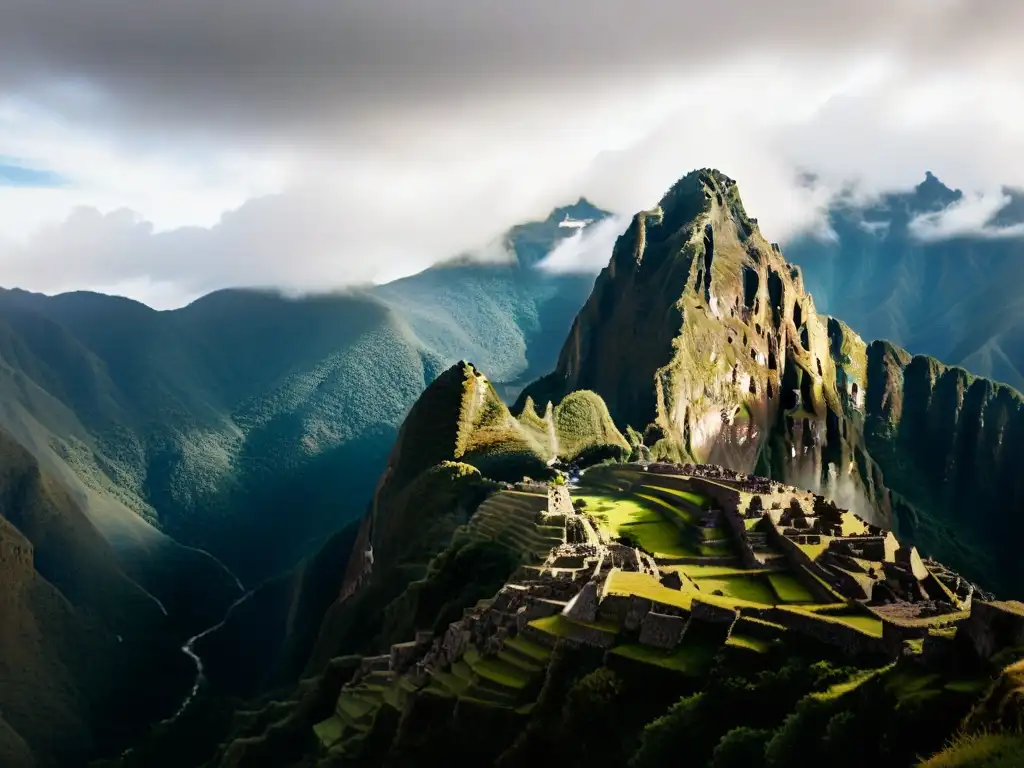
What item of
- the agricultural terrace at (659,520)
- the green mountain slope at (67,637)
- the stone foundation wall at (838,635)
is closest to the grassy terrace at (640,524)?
the agricultural terrace at (659,520)

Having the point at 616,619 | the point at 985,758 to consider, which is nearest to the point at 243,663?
the point at 616,619

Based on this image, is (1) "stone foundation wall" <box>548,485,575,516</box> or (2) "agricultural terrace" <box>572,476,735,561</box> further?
(1) "stone foundation wall" <box>548,485,575,516</box>

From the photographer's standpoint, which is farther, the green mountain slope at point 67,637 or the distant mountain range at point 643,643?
the green mountain slope at point 67,637

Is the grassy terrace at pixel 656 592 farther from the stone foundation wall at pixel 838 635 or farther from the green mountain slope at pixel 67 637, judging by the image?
the green mountain slope at pixel 67 637

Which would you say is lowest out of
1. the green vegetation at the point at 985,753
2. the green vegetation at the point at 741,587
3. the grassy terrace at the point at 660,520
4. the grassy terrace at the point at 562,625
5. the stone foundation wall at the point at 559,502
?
the grassy terrace at the point at 660,520

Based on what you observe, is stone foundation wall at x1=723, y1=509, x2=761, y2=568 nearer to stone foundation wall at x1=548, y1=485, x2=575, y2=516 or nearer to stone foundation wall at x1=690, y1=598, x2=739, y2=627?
stone foundation wall at x1=548, y1=485, x2=575, y2=516

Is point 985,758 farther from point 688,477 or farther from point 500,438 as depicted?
point 500,438

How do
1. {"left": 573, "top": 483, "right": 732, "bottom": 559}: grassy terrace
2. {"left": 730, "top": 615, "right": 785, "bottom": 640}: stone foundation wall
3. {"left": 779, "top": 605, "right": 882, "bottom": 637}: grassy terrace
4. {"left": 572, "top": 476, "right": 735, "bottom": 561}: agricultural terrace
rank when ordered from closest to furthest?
{"left": 730, "top": 615, "right": 785, "bottom": 640}: stone foundation wall → {"left": 779, "top": 605, "right": 882, "bottom": 637}: grassy terrace → {"left": 572, "top": 476, "right": 735, "bottom": 561}: agricultural terrace → {"left": 573, "top": 483, "right": 732, "bottom": 559}: grassy terrace

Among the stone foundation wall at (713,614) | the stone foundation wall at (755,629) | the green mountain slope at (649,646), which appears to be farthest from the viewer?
the stone foundation wall at (713,614)

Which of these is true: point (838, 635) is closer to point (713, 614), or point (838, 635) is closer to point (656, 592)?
point (713, 614)

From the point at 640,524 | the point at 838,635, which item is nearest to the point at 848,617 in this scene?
the point at 838,635

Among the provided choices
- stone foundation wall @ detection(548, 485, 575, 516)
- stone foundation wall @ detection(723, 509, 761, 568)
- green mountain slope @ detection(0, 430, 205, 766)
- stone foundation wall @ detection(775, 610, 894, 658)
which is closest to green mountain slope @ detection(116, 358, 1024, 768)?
stone foundation wall @ detection(775, 610, 894, 658)

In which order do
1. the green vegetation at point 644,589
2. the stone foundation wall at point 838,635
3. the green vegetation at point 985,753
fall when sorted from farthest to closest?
1. the green vegetation at point 644,589
2. the stone foundation wall at point 838,635
3. the green vegetation at point 985,753
